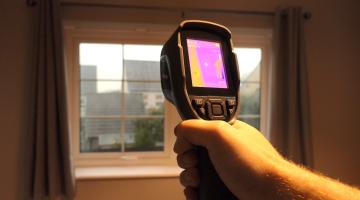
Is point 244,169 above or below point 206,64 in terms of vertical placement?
below

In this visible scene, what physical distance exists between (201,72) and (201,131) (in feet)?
0.44

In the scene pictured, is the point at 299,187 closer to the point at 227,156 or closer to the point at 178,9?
the point at 227,156

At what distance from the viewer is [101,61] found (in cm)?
211

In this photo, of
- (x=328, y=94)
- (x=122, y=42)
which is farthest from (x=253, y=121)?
(x=122, y=42)

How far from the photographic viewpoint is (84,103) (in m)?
2.10

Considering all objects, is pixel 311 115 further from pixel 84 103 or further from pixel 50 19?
pixel 50 19

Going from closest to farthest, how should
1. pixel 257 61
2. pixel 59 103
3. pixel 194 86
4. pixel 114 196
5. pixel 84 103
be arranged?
pixel 194 86, pixel 59 103, pixel 114 196, pixel 84 103, pixel 257 61

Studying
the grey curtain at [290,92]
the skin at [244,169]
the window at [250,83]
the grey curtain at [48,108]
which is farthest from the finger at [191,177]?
the window at [250,83]

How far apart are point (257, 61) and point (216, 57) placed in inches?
66.3

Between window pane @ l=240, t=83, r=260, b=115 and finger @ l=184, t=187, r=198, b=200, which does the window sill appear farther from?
finger @ l=184, t=187, r=198, b=200

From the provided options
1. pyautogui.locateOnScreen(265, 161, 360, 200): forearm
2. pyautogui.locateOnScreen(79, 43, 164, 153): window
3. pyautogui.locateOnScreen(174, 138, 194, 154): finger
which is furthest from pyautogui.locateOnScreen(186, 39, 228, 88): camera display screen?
pyautogui.locateOnScreen(79, 43, 164, 153): window

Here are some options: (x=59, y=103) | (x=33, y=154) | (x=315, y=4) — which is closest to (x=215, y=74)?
(x=59, y=103)

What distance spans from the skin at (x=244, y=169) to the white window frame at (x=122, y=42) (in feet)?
4.96

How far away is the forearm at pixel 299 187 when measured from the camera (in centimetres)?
51
